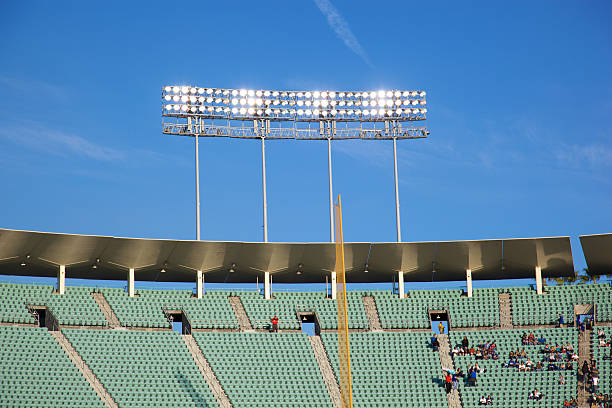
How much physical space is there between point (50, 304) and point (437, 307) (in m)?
20.3

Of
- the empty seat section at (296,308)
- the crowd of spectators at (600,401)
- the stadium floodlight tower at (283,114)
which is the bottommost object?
the crowd of spectators at (600,401)

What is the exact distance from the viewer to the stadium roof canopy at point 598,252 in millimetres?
50188

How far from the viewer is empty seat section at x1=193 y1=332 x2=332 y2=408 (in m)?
43.7

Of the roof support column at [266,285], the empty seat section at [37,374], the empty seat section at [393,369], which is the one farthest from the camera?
the roof support column at [266,285]

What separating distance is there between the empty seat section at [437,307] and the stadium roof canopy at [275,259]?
1468 millimetres

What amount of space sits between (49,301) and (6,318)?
2.61 meters

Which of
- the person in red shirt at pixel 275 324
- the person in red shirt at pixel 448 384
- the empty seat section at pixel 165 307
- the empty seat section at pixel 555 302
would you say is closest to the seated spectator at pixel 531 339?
the empty seat section at pixel 555 302

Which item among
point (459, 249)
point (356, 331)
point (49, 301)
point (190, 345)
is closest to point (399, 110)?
point (459, 249)

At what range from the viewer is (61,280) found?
160 feet

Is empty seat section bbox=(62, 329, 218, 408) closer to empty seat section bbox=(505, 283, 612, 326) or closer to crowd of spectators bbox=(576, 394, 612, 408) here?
crowd of spectators bbox=(576, 394, 612, 408)

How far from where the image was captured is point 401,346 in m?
48.4

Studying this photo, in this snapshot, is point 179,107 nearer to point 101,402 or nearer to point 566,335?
point 101,402

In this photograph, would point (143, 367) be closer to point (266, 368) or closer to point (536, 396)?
point (266, 368)

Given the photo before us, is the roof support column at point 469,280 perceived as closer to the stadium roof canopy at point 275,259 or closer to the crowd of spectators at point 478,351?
the stadium roof canopy at point 275,259
